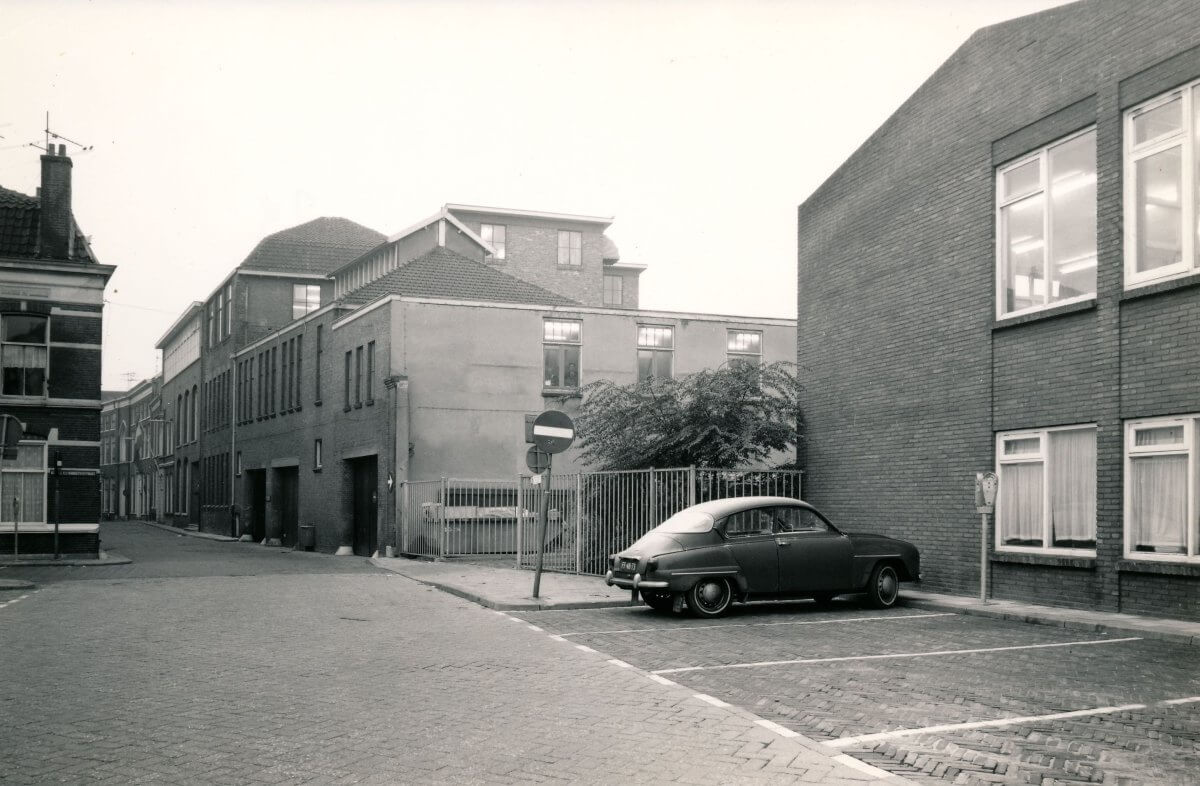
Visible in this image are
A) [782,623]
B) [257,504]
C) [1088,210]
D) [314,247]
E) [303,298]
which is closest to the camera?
[782,623]

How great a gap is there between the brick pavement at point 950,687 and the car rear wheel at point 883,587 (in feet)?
2.38

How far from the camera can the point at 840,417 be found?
61.8ft

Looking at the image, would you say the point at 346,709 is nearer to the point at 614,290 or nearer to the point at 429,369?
the point at 429,369

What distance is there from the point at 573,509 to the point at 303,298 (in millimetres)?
33867

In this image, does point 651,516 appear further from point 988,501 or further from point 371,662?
point 371,662

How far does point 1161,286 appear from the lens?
1238 centimetres

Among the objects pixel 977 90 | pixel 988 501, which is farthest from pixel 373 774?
pixel 977 90

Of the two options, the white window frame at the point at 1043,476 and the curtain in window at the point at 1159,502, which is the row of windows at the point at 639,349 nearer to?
the white window frame at the point at 1043,476

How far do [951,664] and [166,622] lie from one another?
8.97m

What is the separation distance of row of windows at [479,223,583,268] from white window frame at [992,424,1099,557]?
120ft

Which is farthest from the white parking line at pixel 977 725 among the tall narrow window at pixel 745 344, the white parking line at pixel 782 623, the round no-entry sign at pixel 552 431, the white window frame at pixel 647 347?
the tall narrow window at pixel 745 344

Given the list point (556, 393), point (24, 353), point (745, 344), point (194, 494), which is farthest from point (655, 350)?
point (194, 494)

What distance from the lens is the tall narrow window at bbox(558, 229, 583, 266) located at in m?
51.0

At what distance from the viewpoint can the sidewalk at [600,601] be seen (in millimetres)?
11695
